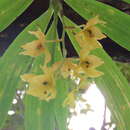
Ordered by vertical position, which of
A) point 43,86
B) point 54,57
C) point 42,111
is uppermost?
point 54,57

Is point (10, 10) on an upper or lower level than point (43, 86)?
upper

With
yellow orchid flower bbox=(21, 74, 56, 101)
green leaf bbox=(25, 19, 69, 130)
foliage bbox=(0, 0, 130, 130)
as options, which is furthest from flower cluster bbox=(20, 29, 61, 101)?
green leaf bbox=(25, 19, 69, 130)

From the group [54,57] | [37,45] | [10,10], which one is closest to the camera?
[37,45]

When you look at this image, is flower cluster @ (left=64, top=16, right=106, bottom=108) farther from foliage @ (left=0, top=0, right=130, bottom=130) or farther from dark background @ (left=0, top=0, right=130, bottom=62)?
dark background @ (left=0, top=0, right=130, bottom=62)

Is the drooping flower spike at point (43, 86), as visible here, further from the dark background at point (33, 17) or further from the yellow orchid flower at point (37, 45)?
the dark background at point (33, 17)

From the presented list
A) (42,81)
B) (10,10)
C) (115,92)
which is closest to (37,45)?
(42,81)

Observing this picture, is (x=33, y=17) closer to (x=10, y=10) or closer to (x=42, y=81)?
(x=10, y=10)
